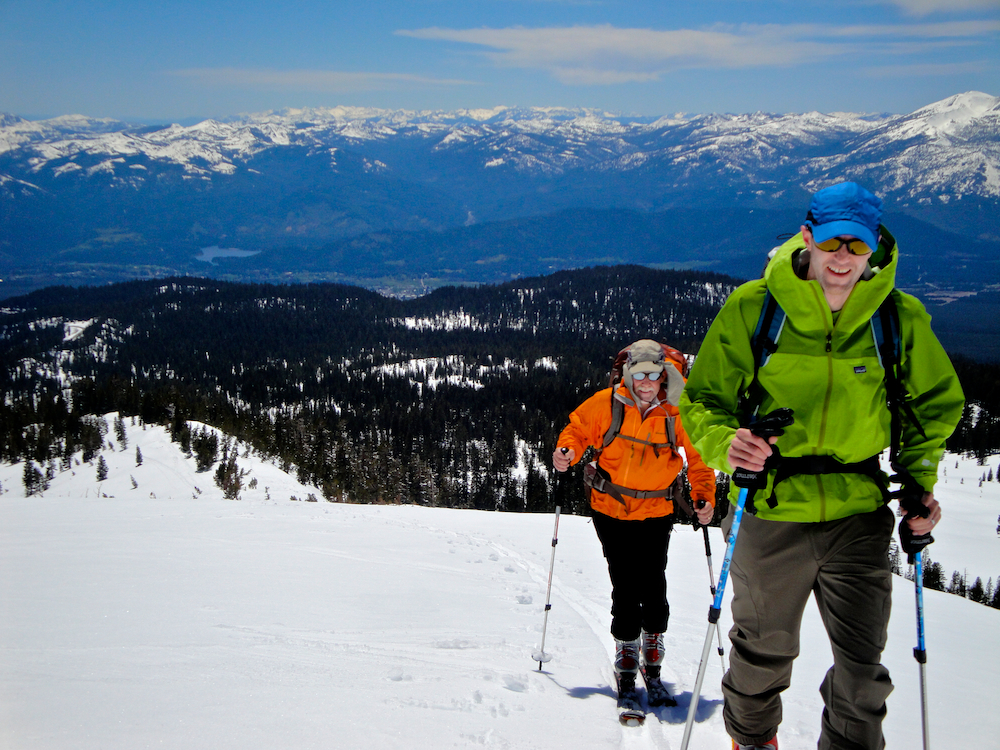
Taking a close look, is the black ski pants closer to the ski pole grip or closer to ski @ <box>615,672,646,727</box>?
ski @ <box>615,672,646,727</box>

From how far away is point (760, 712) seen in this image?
3.38m

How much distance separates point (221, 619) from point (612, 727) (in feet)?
13.2

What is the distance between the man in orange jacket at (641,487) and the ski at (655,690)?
0.10ft

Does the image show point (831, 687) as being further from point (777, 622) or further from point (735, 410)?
point (735, 410)

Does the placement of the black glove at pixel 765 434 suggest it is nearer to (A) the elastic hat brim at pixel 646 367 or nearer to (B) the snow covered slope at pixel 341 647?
(A) the elastic hat brim at pixel 646 367

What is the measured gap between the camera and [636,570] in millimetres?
5246

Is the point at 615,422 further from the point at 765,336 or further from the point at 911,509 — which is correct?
the point at 911,509

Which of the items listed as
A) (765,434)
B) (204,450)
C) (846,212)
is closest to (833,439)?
(765,434)

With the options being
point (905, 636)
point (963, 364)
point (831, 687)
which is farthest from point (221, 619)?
point (963, 364)

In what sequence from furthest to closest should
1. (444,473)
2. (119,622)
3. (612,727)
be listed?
1. (444,473)
2. (119,622)
3. (612,727)

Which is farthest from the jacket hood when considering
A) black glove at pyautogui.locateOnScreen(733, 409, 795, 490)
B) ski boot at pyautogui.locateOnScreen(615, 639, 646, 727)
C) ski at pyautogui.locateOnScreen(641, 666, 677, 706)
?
ski at pyautogui.locateOnScreen(641, 666, 677, 706)

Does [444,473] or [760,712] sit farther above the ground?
[760,712]

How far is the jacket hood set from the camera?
10.2 feet

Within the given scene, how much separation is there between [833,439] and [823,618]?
1.04 meters
